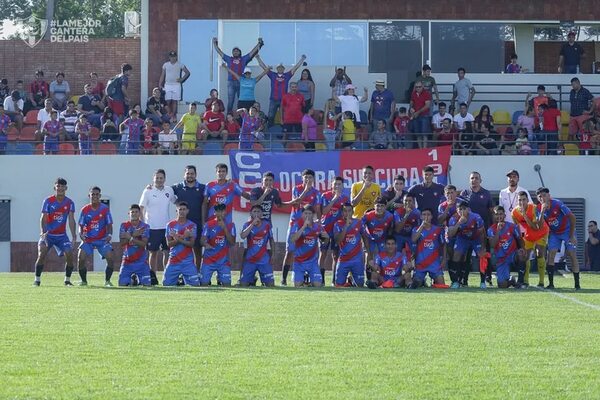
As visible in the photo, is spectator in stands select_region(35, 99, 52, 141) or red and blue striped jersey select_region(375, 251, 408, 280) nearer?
red and blue striped jersey select_region(375, 251, 408, 280)

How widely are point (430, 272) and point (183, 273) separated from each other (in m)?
3.78

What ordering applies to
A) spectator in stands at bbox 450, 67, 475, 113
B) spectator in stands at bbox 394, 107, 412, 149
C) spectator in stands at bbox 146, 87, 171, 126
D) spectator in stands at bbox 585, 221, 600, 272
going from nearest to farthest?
spectator in stands at bbox 585, 221, 600, 272 < spectator in stands at bbox 394, 107, 412, 149 < spectator in stands at bbox 146, 87, 171, 126 < spectator in stands at bbox 450, 67, 475, 113

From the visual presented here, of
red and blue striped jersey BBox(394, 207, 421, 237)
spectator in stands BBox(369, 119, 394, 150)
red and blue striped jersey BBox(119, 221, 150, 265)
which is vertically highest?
spectator in stands BBox(369, 119, 394, 150)

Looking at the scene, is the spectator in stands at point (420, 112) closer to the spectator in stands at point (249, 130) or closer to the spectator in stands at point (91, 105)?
the spectator in stands at point (249, 130)

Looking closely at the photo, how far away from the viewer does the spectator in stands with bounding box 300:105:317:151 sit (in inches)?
1105

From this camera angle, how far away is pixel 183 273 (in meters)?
20.3

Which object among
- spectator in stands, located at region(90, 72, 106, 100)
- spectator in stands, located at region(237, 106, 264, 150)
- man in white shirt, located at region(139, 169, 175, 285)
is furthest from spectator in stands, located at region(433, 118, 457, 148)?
man in white shirt, located at region(139, 169, 175, 285)

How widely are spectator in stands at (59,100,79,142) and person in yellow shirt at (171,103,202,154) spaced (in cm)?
244

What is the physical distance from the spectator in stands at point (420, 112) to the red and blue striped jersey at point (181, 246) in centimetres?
954

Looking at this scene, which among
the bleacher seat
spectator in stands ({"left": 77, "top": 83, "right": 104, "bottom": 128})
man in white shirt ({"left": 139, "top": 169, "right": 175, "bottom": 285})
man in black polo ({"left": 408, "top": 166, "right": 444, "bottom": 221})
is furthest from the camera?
the bleacher seat

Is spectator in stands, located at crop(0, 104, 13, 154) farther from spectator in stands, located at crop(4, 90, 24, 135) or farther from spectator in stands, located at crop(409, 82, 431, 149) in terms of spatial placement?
spectator in stands, located at crop(409, 82, 431, 149)

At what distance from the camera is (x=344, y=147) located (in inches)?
1127

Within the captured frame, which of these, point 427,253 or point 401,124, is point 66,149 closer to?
point 401,124

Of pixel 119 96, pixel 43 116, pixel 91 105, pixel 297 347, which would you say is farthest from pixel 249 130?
pixel 297 347
